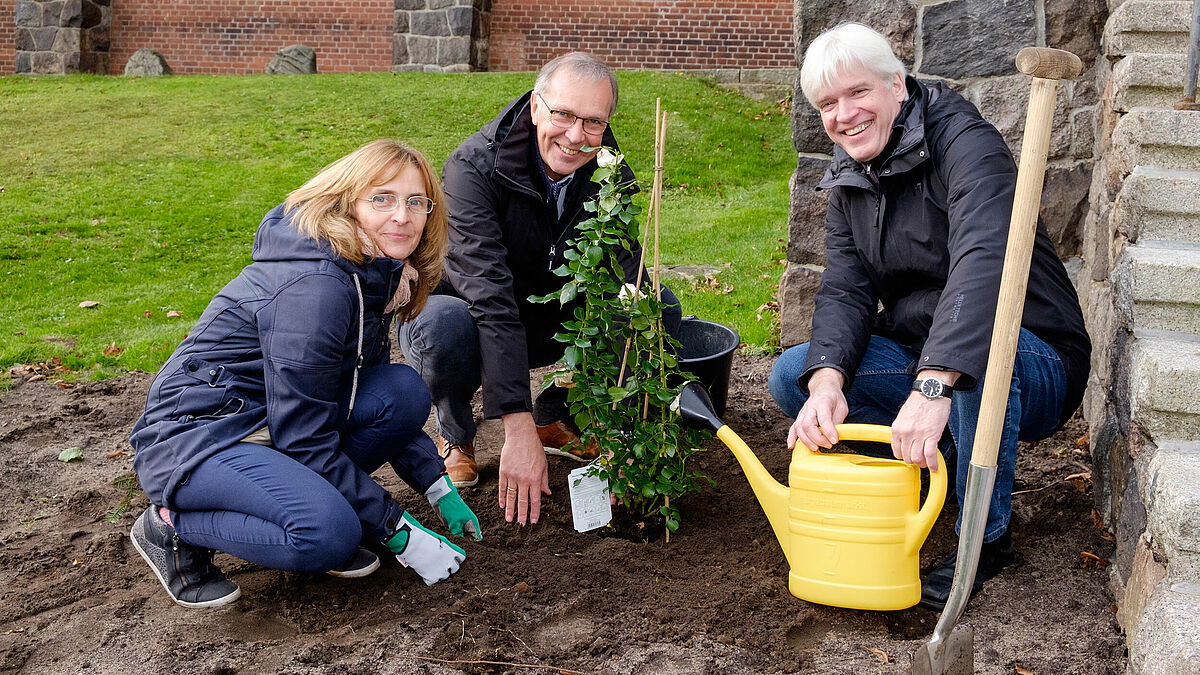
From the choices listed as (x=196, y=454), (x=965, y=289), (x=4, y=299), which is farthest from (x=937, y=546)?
(x=4, y=299)

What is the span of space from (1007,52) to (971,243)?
171 centimetres

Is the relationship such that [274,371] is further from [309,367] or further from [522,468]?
[522,468]

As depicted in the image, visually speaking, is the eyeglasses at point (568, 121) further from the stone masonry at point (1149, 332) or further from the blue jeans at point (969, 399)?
the stone masonry at point (1149, 332)

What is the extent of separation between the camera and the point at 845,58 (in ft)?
7.99

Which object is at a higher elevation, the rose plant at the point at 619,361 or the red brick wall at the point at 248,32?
the red brick wall at the point at 248,32

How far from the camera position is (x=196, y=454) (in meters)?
2.39

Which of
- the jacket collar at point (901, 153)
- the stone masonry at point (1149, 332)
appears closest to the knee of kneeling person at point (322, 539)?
the jacket collar at point (901, 153)

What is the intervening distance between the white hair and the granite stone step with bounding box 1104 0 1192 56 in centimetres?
125

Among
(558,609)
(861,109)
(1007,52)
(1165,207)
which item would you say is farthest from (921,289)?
(1007,52)

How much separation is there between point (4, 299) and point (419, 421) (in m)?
4.37

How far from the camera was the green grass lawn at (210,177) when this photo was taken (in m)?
5.54

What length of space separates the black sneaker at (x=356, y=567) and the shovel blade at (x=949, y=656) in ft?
4.72

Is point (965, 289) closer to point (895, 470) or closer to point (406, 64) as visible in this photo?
point (895, 470)

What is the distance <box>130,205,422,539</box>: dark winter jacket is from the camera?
7.64 ft
